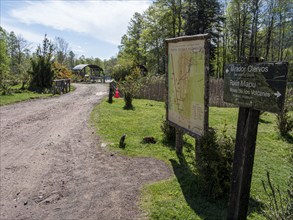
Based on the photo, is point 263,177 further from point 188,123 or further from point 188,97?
point 188,97

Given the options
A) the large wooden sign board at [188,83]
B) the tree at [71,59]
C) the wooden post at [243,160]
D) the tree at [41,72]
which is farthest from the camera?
the tree at [71,59]

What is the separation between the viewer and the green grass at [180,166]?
3.51 meters

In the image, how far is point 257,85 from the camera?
2.43m

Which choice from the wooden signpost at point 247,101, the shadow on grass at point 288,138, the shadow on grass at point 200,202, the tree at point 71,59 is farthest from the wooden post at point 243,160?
the tree at point 71,59

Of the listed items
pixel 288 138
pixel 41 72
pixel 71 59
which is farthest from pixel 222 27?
pixel 71 59

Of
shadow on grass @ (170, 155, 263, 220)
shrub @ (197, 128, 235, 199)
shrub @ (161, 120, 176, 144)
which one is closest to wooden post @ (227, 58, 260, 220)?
shadow on grass @ (170, 155, 263, 220)

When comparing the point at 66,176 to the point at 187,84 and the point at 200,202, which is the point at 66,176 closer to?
the point at 200,202

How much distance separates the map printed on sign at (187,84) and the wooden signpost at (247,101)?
4.85 ft

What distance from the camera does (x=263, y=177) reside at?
4.62 m

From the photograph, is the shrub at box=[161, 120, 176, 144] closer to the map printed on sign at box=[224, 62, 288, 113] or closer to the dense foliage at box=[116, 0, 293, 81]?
the map printed on sign at box=[224, 62, 288, 113]

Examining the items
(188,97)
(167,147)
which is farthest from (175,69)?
(167,147)

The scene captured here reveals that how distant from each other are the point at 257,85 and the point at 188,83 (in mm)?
2362

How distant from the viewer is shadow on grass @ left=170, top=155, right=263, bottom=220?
341 cm

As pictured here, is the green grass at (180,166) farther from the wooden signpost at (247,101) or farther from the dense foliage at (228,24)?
the dense foliage at (228,24)
